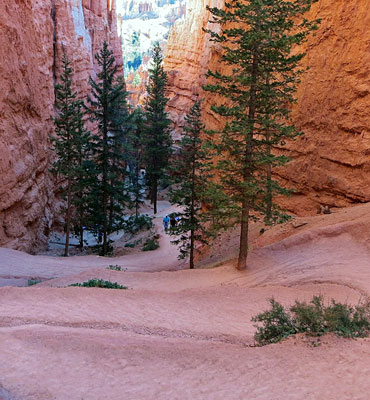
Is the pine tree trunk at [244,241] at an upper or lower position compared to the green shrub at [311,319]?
lower

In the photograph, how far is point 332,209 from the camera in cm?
1831

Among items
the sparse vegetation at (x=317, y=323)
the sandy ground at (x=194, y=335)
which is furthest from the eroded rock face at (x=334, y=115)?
the sparse vegetation at (x=317, y=323)

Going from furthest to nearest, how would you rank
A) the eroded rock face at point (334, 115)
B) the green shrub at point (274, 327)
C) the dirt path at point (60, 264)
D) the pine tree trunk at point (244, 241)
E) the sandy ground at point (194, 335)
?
the eroded rock face at point (334, 115), the dirt path at point (60, 264), the pine tree trunk at point (244, 241), the green shrub at point (274, 327), the sandy ground at point (194, 335)

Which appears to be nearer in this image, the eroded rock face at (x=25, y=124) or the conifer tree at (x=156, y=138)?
the eroded rock face at (x=25, y=124)

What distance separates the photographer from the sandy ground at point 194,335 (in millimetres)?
4793

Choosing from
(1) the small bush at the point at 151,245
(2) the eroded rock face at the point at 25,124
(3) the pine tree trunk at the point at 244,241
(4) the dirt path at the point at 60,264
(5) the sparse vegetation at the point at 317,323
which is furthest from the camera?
(1) the small bush at the point at 151,245

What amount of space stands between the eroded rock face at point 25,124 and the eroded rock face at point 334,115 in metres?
16.4

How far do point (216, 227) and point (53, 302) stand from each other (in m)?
6.36

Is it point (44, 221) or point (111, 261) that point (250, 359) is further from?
point (44, 221)

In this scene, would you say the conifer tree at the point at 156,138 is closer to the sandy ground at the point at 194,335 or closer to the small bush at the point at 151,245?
the small bush at the point at 151,245

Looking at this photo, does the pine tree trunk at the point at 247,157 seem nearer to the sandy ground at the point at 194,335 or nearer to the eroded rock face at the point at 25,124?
the sandy ground at the point at 194,335

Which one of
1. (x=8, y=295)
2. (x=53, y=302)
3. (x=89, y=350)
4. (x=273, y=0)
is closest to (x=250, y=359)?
(x=89, y=350)

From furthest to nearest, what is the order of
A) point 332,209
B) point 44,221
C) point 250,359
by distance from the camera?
point 44,221
point 332,209
point 250,359

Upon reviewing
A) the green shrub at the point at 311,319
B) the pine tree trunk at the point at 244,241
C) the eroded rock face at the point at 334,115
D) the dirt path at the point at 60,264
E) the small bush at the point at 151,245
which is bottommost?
the small bush at the point at 151,245
